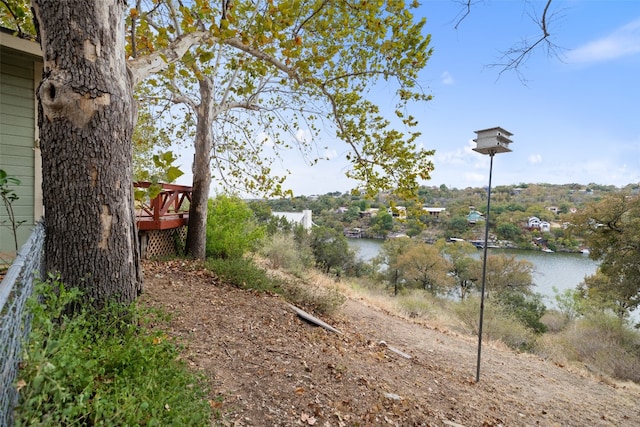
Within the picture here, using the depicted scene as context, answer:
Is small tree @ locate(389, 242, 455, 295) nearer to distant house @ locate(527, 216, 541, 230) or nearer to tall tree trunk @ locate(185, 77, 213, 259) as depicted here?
distant house @ locate(527, 216, 541, 230)

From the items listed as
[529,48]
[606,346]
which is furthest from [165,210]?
[606,346]

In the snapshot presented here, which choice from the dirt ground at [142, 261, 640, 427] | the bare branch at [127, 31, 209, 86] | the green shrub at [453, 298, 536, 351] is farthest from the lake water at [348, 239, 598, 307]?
the bare branch at [127, 31, 209, 86]

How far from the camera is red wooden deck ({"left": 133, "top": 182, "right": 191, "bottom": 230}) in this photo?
6129 millimetres

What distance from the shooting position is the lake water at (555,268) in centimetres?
1819

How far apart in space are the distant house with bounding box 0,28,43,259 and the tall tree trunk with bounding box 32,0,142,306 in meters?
2.83

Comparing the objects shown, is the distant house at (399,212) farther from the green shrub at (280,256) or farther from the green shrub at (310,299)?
the green shrub at (280,256)

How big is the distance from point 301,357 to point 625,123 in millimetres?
14363

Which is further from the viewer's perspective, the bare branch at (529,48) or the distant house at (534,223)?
the distant house at (534,223)

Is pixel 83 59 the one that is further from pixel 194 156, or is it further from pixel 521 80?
pixel 194 156

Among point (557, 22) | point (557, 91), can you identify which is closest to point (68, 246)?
point (557, 22)

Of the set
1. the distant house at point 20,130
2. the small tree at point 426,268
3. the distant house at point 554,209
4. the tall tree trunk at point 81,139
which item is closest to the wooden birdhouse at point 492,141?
the tall tree trunk at point 81,139

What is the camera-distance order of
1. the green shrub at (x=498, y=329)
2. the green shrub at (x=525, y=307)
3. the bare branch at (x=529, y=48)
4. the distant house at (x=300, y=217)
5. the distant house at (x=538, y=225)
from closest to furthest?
the bare branch at (x=529, y=48) < the green shrub at (x=498, y=329) < the green shrub at (x=525, y=307) < the distant house at (x=300, y=217) < the distant house at (x=538, y=225)

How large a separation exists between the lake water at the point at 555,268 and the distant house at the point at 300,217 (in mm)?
4499

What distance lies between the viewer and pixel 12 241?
4629mm
